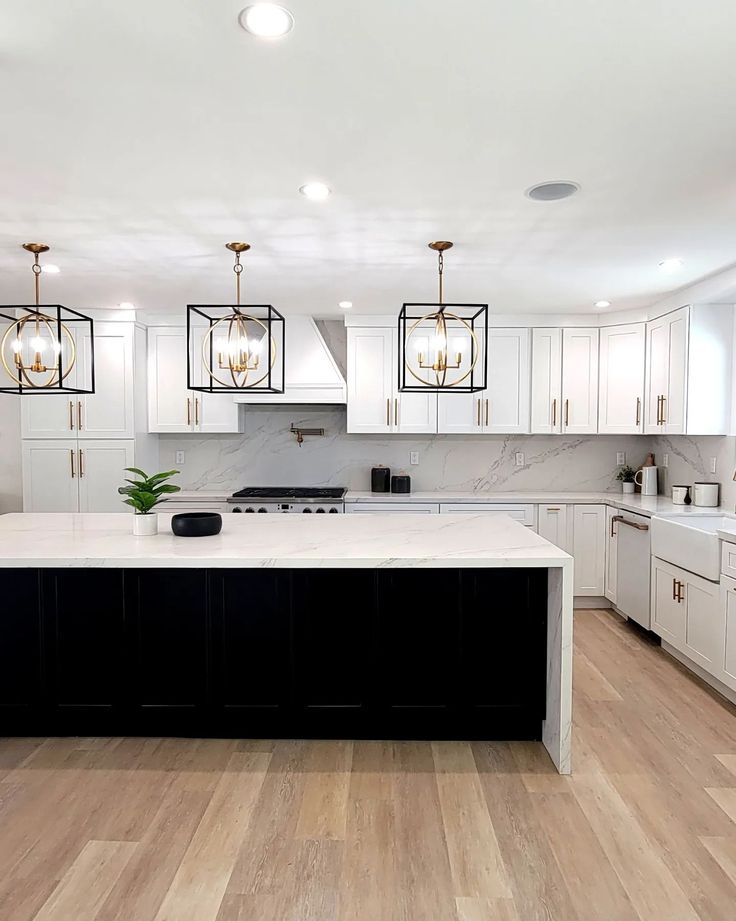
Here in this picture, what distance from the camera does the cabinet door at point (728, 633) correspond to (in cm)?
351

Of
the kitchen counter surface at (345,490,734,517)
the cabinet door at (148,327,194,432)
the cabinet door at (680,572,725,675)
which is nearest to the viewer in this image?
the cabinet door at (680,572,725,675)

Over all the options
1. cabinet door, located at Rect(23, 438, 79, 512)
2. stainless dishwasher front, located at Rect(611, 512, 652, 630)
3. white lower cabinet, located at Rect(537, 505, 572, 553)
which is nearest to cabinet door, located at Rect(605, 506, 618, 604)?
stainless dishwasher front, located at Rect(611, 512, 652, 630)

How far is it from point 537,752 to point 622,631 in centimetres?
223

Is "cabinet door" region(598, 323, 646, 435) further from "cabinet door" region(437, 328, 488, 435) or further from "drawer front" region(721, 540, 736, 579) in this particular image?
"drawer front" region(721, 540, 736, 579)

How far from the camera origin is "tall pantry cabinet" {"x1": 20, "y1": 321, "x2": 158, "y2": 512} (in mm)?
5527

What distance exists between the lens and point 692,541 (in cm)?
396

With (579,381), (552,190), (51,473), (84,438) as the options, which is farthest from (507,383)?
(51,473)

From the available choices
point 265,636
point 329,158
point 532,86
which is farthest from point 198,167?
point 265,636

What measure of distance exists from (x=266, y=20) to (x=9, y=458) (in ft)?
18.2

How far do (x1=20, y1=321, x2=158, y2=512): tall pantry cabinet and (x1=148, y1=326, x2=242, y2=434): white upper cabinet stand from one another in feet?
0.79

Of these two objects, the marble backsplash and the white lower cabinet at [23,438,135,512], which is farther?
the marble backsplash

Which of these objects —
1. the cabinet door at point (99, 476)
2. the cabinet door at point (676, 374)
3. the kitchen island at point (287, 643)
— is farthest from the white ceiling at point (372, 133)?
the cabinet door at point (99, 476)

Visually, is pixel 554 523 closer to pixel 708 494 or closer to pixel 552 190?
pixel 708 494

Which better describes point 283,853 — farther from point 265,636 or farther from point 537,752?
point 537,752
